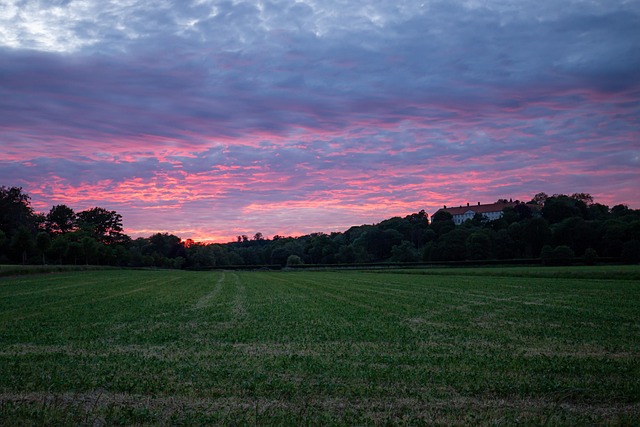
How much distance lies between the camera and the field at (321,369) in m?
8.56

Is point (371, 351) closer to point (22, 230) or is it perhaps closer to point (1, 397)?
point (1, 397)

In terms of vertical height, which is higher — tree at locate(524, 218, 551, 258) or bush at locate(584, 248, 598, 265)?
tree at locate(524, 218, 551, 258)

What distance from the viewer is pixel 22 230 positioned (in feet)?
310

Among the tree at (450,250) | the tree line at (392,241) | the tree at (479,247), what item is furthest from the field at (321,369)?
the tree at (450,250)

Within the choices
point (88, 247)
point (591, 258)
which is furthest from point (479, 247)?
point (88, 247)

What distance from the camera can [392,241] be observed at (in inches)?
7190

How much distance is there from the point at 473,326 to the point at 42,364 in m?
15.1

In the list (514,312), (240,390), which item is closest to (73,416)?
(240,390)

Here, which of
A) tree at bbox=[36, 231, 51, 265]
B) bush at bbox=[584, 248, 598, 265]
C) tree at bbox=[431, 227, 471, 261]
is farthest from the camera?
tree at bbox=[431, 227, 471, 261]

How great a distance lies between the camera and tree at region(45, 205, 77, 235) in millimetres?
160250

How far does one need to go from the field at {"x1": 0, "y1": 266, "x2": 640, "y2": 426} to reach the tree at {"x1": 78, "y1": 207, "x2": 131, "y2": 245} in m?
165

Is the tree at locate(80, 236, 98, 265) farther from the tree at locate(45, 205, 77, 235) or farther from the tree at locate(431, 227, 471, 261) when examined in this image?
the tree at locate(431, 227, 471, 261)

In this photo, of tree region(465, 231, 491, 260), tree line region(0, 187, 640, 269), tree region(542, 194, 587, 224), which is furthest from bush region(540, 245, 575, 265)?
tree region(542, 194, 587, 224)

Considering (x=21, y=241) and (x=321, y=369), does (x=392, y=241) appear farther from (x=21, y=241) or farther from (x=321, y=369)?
(x=321, y=369)
